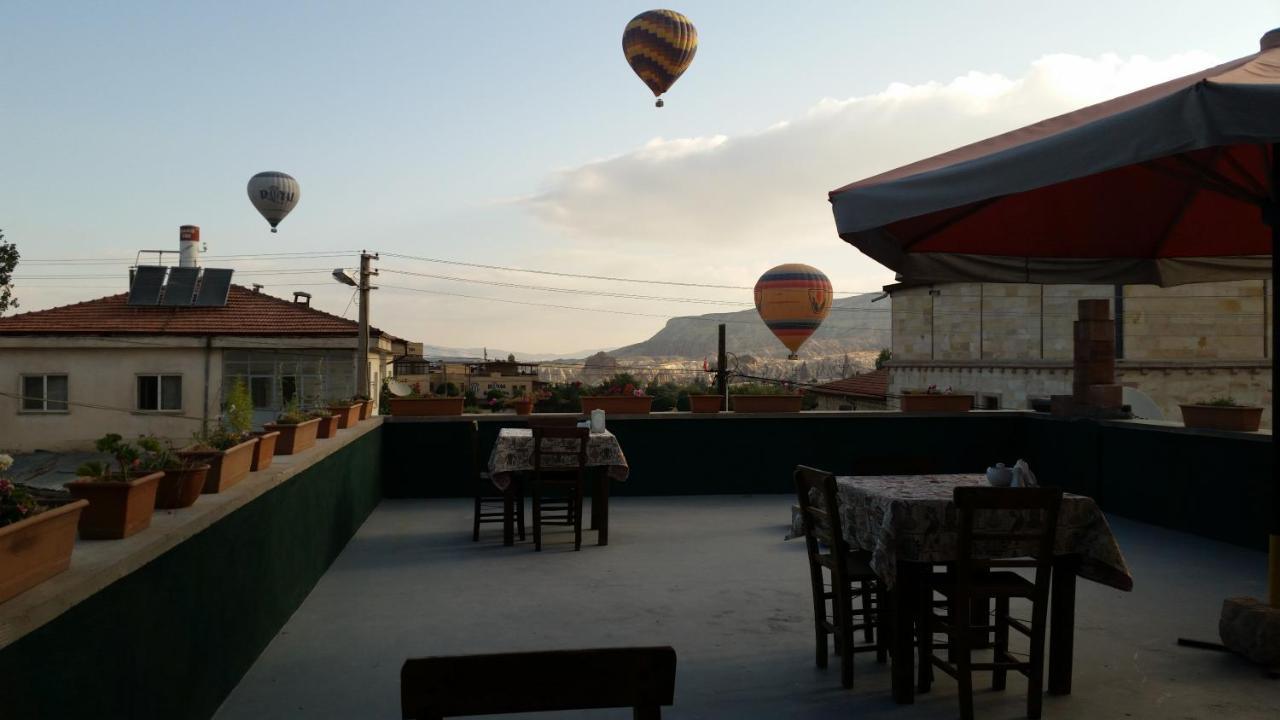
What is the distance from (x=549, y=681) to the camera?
1.52 meters

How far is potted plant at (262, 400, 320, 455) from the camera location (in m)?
5.34

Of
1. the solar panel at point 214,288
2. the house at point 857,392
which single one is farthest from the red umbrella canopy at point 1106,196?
the house at point 857,392

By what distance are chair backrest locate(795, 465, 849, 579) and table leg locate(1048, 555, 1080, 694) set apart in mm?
832

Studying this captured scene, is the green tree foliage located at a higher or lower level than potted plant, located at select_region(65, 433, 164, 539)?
higher

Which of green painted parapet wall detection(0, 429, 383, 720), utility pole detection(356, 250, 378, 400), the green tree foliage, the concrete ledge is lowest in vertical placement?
green painted parapet wall detection(0, 429, 383, 720)

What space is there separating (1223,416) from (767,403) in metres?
4.13

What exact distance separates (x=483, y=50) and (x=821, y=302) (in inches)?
855

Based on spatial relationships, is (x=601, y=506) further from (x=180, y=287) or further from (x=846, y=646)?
(x=180, y=287)

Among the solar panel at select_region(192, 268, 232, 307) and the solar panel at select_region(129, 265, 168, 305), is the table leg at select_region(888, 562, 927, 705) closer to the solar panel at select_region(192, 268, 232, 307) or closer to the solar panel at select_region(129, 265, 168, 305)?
the solar panel at select_region(192, 268, 232, 307)

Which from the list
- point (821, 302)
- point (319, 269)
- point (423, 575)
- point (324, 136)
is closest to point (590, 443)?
point (423, 575)

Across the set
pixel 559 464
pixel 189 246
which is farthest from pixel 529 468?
pixel 189 246

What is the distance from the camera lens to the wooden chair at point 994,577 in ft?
11.1

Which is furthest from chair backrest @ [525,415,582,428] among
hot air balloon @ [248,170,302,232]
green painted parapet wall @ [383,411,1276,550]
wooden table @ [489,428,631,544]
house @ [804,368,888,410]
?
house @ [804,368,888,410]

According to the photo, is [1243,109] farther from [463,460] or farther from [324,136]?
[324,136]
